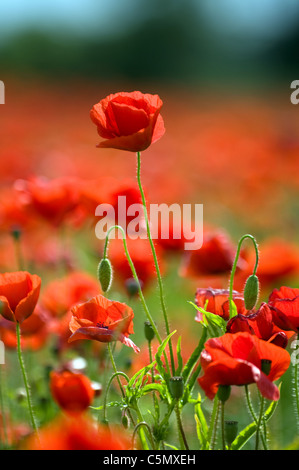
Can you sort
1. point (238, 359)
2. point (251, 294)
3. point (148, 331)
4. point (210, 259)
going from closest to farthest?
point (238, 359) < point (251, 294) < point (148, 331) < point (210, 259)

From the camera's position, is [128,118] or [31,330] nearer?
[128,118]

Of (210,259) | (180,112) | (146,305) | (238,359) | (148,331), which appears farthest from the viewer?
(180,112)

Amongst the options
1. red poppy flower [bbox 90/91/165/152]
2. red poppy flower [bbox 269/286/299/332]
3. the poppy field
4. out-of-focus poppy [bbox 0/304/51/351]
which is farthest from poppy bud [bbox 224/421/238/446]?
→ out-of-focus poppy [bbox 0/304/51/351]

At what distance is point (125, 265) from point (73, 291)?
0.39 ft

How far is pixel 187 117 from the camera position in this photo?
5.39m

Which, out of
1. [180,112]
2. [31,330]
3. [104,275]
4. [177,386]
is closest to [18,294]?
[104,275]

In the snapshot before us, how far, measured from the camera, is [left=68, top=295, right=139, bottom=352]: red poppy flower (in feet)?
2.37

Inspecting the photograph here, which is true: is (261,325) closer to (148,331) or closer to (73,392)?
(148,331)

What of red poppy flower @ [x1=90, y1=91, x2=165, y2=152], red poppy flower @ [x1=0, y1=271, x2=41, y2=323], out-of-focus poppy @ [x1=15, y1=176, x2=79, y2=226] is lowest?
red poppy flower @ [x1=0, y1=271, x2=41, y2=323]

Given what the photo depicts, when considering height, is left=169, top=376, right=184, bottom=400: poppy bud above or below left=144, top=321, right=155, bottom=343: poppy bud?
below

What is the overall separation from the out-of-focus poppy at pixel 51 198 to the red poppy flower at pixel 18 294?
42 centimetres

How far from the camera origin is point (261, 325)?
0.71 m

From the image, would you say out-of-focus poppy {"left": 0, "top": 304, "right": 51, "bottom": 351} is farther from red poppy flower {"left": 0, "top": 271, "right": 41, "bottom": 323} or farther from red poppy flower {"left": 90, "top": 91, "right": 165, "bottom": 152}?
red poppy flower {"left": 90, "top": 91, "right": 165, "bottom": 152}

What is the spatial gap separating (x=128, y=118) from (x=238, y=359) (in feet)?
1.04
